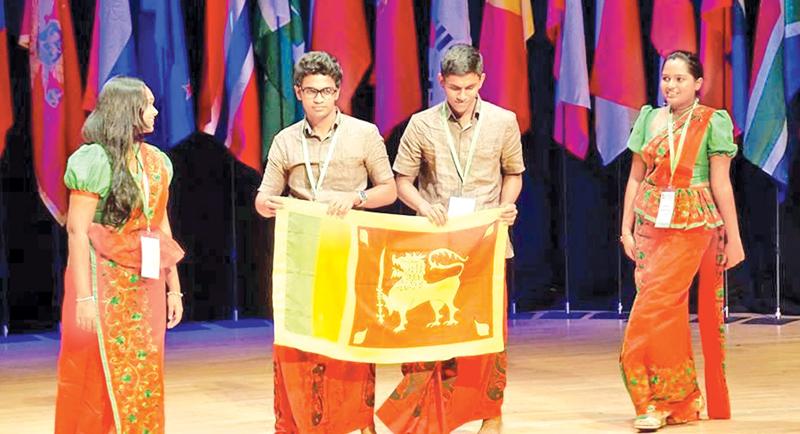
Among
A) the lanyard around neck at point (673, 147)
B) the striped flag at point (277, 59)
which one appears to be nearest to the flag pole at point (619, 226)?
the striped flag at point (277, 59)

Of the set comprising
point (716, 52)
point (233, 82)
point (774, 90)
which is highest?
point (716, 52)

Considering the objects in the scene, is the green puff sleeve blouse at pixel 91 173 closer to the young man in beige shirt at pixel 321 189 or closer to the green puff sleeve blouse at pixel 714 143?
the young man in beige shirt at pixel 321 189

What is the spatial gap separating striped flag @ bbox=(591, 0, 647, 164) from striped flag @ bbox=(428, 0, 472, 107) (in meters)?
0.79

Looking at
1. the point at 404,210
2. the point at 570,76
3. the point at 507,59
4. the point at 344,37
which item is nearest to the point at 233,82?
the point at 344,37

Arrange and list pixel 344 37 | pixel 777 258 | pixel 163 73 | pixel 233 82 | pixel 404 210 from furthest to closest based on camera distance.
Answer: pixel 404 210
pixel 777 258
pixel 344 37
pixel 233 82
pixel 163 73

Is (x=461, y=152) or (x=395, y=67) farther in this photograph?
(x=395, y=67)

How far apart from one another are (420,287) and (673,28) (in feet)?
12.4

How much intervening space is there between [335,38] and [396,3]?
434mm

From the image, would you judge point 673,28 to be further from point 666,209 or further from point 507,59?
point 666,209

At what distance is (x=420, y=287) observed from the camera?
448cm

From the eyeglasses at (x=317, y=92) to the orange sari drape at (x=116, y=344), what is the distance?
59 cm

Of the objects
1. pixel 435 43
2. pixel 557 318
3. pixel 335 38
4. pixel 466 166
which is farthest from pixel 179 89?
pixel 466 166

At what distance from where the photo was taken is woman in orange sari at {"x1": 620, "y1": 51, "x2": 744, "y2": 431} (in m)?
4.96

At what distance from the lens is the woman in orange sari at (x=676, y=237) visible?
16.3 feet
